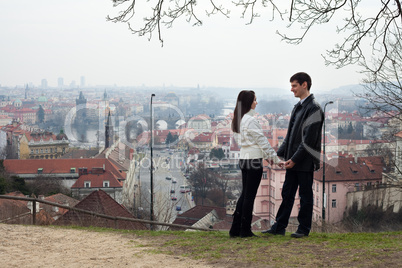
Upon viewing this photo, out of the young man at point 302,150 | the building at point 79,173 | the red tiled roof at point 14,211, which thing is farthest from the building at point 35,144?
the young man at point 302,150

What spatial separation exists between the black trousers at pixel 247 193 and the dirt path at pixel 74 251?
3.20ft

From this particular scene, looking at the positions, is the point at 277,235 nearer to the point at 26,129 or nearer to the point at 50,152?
the point at 50,152

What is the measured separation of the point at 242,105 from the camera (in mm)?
4488

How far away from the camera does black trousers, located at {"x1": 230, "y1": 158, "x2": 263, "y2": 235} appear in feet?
14.5

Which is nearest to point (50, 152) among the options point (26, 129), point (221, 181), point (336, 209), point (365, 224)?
point (26, 129)

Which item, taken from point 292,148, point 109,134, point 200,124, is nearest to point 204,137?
point 200,124

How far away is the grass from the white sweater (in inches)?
33.3

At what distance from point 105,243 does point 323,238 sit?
7.62ft

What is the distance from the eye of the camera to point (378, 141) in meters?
19.0

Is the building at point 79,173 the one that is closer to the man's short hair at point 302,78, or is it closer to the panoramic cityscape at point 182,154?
the panoramic cityscape at point 182,154

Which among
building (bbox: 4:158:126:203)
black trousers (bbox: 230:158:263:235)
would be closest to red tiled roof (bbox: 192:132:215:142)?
building (bbox: 4:158:126:203)

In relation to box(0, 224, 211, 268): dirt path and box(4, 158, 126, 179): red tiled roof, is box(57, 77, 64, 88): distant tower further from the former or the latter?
box(0, 224, 211, 268): dirt path

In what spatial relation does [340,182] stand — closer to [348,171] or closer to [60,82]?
[348,171]

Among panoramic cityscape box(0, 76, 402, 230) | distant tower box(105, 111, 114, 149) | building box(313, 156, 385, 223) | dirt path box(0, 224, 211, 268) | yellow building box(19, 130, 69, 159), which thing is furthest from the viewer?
yellow building box(19, 130, 69, 159)
